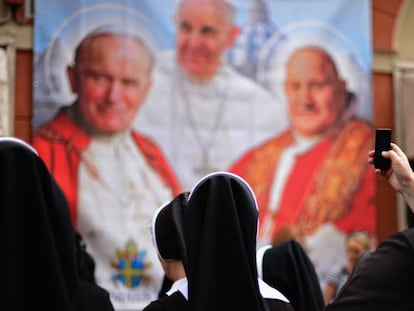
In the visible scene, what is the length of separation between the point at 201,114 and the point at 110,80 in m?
0.83

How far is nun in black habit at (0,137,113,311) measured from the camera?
225 centimetres

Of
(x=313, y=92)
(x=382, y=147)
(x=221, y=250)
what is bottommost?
(x=221, y=250)

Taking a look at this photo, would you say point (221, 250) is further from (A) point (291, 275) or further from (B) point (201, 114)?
(B) point (201, 114)

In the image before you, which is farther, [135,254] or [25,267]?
[135,254]

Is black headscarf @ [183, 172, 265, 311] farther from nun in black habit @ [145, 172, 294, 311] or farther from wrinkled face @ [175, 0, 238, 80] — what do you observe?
wrinkled face @ [175, 0, 238, 80]

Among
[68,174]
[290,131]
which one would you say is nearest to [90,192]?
[68,174]

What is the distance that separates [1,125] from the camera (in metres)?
6.27

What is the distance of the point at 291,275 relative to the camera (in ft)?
12.4

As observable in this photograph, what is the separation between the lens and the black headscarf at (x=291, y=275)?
3.73 metres

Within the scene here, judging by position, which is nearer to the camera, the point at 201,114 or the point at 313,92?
the point at 201,114

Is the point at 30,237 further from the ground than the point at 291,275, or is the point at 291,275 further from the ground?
the point at 30,237

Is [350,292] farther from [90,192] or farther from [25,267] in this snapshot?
[90,192]

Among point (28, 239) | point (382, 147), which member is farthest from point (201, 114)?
point (28, 239)

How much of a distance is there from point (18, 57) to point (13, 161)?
431 centimetres
